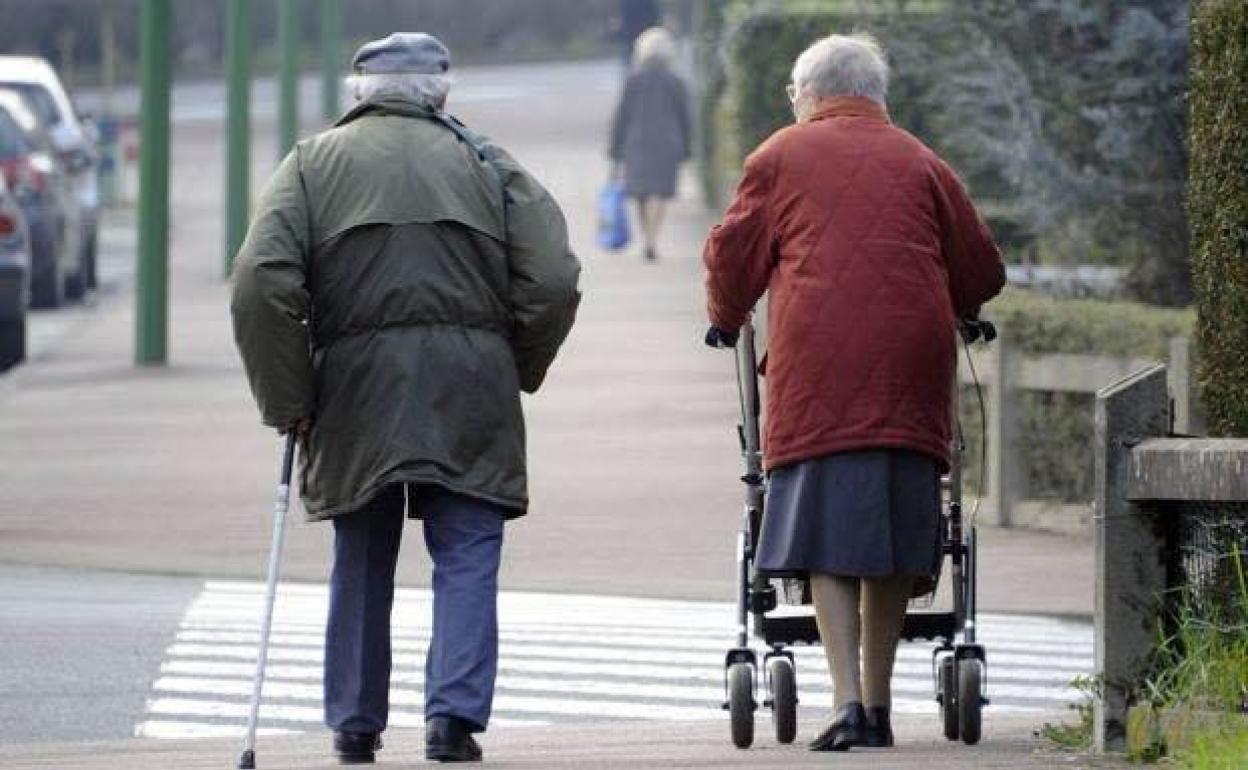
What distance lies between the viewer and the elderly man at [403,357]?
7.56 metres

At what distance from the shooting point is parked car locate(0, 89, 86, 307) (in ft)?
81.8

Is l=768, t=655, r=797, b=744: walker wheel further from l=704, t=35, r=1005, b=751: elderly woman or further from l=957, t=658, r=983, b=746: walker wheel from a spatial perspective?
l=957, t=658, r=983, b=746: walker wheel

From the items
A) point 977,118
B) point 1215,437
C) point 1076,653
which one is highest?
point 977,118

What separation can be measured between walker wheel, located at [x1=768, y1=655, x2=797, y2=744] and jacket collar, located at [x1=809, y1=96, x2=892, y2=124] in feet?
4.15

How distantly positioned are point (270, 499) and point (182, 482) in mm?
806

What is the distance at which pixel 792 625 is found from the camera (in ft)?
26.2

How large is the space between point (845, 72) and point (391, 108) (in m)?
1.05

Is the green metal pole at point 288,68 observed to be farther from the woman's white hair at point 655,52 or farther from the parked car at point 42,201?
the parked car at point 42,201

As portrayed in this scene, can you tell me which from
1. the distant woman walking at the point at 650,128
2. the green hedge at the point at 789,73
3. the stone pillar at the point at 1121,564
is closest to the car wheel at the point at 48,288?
the distant woman walking at the point at 650,128

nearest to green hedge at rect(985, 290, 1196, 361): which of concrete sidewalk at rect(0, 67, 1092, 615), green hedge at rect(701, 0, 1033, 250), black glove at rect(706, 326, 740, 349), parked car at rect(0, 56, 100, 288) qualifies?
concrete sidewalk at rect(0, 67, 1092, 615)

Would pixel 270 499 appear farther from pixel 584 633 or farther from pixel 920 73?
pixel 920 73

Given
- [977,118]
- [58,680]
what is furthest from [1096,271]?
[58,680]

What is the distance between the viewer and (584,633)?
11820mm

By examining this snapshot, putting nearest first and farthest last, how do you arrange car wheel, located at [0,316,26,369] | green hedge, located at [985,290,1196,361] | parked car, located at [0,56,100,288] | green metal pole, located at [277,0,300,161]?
1. green hedge, located at [985,290,1196,361]
2. car wheel, located at [0,316,26,369]
3. parked car, located at [0,56,100,288]
4. green metal pole, located at [277,0,300,161]
